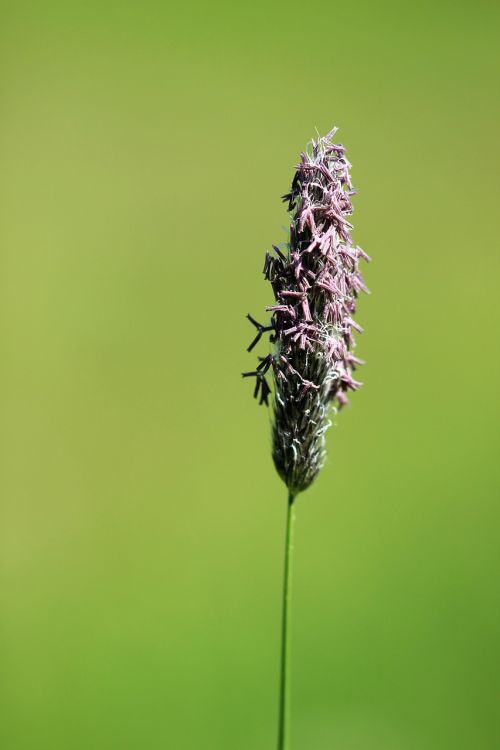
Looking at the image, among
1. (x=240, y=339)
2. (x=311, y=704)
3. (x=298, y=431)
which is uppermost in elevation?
→ (x=240, y=339)

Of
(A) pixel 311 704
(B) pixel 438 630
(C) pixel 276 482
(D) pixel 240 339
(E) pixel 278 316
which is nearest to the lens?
(E) pixel 278 316

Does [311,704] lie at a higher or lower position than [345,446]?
lower

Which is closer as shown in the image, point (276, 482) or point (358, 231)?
point (276, 482)

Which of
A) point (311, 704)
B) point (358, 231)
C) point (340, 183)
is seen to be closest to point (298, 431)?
point (340, 183)

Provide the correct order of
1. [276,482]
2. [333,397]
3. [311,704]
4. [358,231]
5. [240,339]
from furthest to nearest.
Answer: [358,231]
[240,339]
[276,482]
[311,704]
[333,397]

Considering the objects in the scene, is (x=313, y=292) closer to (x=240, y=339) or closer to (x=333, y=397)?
(x=333, y=397)

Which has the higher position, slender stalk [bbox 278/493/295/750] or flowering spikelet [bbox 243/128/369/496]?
flowering spikelet [bbox 243/128/369/496]

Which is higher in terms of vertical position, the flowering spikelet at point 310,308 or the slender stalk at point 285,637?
the flowering spikelet at point 310,308

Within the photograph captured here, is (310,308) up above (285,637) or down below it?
above
